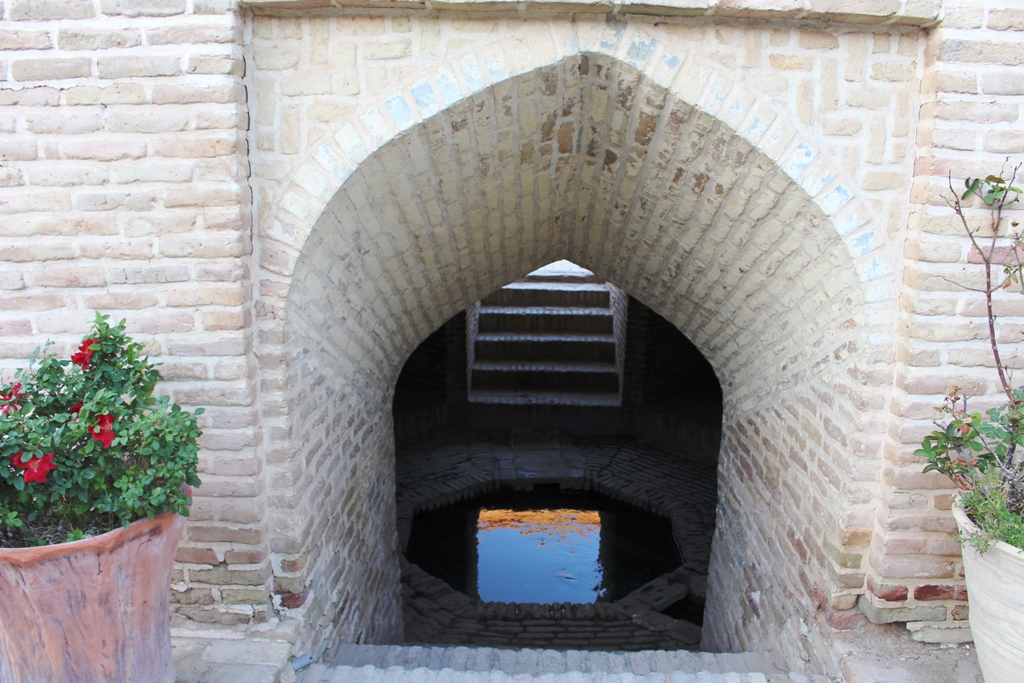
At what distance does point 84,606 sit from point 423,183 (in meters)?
1.87

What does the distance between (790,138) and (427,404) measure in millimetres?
6882

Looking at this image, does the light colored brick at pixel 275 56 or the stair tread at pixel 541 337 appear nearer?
the light colored brick at pixel 275 56

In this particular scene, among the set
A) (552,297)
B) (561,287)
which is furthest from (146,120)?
(561,287)

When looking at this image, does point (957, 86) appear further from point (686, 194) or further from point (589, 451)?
point (589, 451)

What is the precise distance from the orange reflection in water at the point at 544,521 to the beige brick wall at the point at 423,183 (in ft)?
13.8

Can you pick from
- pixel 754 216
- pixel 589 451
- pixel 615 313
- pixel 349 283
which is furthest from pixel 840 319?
pixel 615 313

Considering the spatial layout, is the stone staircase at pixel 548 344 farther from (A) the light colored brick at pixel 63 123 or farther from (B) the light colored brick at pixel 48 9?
(B) the light colored brick at pixel 48 9

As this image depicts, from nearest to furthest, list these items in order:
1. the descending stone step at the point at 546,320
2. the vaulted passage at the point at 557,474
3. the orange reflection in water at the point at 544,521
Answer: the vaulted passage at the point at 557,474, the orange reflection in water at the point at 544,521, the descending stone step at the point at 546,320

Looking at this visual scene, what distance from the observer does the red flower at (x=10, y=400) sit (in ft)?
6.51

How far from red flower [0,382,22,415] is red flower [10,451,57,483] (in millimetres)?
156

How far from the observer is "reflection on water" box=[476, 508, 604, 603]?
6105 mm

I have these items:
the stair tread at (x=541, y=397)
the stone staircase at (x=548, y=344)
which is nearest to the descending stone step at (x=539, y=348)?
the stone staircase at (x=548, y=344)

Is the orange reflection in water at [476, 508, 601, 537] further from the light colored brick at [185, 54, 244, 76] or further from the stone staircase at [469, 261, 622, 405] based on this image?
the light colored brick at [185, 54, 244, 76]

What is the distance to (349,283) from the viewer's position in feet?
9.82
